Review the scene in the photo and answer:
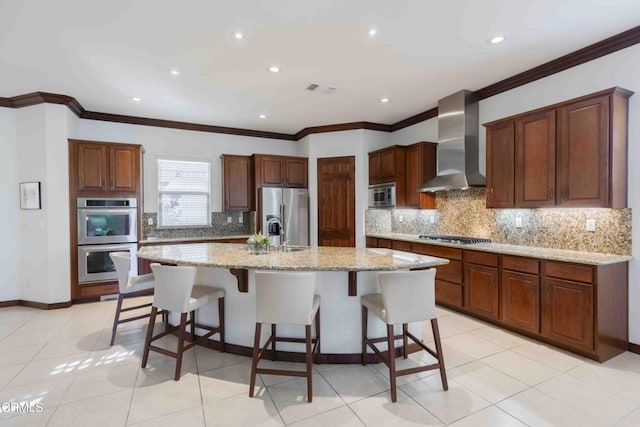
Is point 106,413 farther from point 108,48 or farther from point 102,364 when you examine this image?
point 108,48

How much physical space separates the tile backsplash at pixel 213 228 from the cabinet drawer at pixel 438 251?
3.10 metres

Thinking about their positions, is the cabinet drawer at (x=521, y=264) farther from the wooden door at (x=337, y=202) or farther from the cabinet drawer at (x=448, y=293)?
the wooden door at (x=337, y=202)

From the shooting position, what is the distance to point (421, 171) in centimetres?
496

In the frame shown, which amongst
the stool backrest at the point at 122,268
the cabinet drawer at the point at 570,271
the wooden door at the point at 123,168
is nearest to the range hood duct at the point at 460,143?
the cabinet drawer at the point at 570,271

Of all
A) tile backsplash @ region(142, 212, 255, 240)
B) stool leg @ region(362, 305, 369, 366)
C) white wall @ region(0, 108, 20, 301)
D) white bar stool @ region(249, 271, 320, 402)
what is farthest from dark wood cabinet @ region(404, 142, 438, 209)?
white wall @ region(0, 108, 20, 301)

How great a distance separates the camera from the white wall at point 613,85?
9.67 ft

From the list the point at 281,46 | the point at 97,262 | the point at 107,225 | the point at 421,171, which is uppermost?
the point at 281,46

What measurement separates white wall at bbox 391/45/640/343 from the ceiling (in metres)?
0.27

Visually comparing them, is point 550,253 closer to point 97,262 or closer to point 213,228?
point 213,228

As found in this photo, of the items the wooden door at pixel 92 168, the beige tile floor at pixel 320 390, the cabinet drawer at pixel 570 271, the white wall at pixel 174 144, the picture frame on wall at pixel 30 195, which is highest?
the white wall at pixel 174 144

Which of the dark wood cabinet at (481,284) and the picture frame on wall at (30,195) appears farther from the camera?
the picture frame on wall at (30,195)

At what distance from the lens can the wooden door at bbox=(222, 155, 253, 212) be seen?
19.3 ft

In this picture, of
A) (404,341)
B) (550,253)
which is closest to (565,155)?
(550,253)

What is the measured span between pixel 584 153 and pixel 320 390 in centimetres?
320
